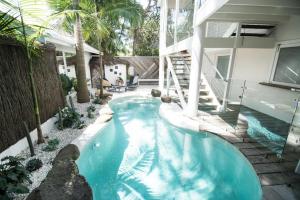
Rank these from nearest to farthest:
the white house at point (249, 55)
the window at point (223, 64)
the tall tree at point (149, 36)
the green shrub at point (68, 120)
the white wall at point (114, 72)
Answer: the white house at point (249, 55)
the green shrub at point (68, 120)
the window at point (223, 64)
the white wall at point (114, 72)
the tall tree at point (149, 36)

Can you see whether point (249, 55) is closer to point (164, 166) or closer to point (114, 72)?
point (164, 166)

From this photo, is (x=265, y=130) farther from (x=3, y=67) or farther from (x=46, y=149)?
(x=3, y=67)

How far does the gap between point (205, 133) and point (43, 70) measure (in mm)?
5362

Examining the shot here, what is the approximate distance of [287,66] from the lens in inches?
212

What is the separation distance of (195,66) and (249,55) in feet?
10.3

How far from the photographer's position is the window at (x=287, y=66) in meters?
5.08

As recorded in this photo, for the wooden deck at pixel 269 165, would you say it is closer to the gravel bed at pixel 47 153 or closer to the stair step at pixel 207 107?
the stair step at pixel 207 107

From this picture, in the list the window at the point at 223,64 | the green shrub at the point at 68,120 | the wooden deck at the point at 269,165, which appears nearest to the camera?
the wooden deck at the point at 269,165

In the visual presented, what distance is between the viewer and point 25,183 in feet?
9.66

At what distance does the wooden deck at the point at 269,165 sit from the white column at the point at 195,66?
1433mm

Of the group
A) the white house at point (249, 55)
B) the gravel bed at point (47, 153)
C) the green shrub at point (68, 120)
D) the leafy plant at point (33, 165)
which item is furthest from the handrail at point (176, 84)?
the leafy plant at point (33, 165)

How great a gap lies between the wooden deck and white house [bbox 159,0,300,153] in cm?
47

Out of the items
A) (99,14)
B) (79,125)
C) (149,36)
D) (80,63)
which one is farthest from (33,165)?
(149,36)

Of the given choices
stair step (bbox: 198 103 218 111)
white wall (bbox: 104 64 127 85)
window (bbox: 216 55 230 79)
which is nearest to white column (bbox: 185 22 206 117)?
stair step (bbox: 198 103 218 111)
